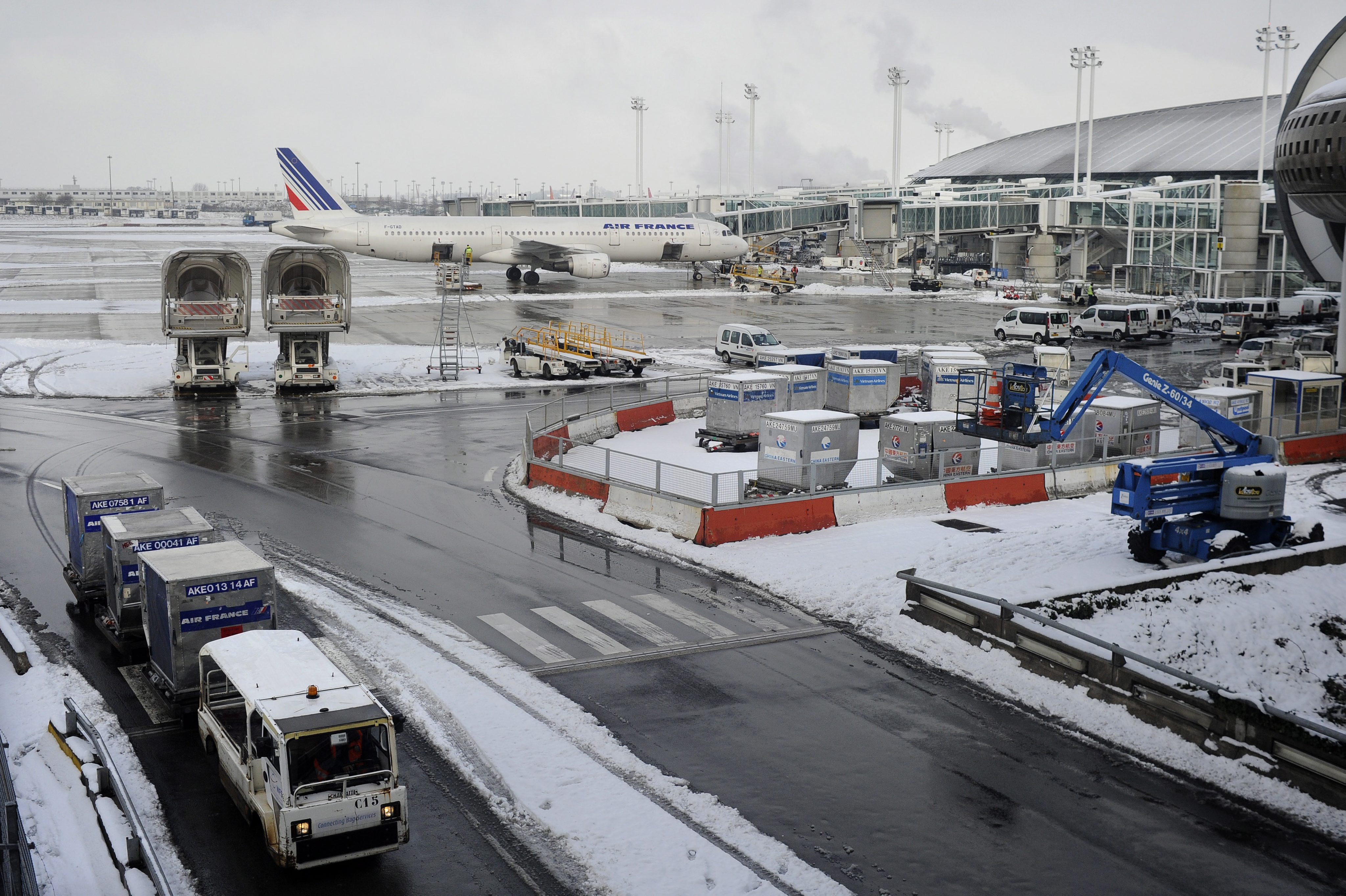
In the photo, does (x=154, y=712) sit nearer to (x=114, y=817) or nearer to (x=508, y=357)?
(x=114, y=817)

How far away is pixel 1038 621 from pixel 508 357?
116 feet

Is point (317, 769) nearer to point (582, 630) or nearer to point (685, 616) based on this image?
point (582, 630)

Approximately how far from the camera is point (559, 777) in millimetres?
14859

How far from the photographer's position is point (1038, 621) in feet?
61.2

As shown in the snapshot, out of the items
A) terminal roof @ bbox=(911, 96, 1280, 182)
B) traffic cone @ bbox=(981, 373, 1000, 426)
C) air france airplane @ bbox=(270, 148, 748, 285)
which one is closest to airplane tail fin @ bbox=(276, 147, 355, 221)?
air france airplane @ bbox=(270, 148, 748, 285)

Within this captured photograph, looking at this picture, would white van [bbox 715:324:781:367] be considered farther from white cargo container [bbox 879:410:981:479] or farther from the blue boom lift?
the blue boom lift

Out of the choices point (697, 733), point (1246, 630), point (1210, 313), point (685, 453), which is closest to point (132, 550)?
point (697, 733)

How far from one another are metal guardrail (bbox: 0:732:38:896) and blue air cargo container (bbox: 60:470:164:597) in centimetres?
897

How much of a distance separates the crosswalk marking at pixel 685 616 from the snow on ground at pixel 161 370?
26099 millimetres

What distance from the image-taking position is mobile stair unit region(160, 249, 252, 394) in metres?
44.3

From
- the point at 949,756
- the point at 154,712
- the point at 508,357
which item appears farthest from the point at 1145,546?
the point at 508,357

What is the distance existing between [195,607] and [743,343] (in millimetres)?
36407

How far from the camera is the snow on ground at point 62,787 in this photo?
1255 cm

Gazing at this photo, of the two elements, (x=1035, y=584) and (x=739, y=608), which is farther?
(x=1035, y=584)
